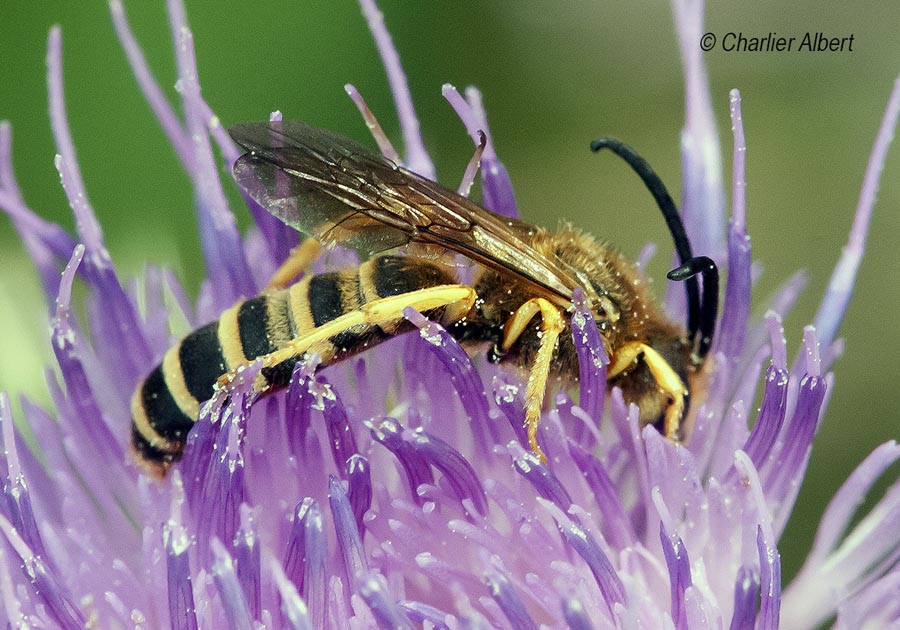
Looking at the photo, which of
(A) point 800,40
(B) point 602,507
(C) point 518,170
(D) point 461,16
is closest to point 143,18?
(D) point 461,16

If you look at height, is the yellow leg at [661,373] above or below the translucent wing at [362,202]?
below

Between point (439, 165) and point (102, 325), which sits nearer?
point (102, 325)

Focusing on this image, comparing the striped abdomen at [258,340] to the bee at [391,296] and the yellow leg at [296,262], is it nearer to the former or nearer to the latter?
the bee at [391,296]

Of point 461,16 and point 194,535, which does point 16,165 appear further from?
point 194,535

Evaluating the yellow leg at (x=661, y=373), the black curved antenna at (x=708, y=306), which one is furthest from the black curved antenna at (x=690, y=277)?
the yellow leg at (x=661, y=373)

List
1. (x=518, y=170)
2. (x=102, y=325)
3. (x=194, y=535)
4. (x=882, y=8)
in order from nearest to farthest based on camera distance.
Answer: (x=194, y=535) < (x=102, y=325) < (x=882, y=8) < (x=518, y=170)

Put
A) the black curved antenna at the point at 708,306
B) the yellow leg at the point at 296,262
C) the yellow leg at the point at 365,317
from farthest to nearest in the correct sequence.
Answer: the yellow leg at the point at 296,262 < the black curved antenna at the point at 708,306 < the yellow leg at the point at 365,317
